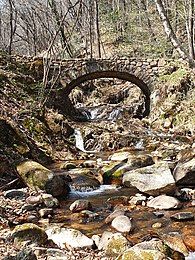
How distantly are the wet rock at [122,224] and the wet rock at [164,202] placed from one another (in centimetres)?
89

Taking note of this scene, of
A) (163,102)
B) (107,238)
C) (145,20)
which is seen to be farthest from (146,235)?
(145,20)

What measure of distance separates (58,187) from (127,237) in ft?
7.77

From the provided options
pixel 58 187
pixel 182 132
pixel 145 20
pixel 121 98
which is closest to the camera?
pixel 58 187

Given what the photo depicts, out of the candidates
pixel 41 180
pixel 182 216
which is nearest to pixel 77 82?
pixel 41 180

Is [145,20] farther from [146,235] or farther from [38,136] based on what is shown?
[146,235]

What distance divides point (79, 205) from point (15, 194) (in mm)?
1122

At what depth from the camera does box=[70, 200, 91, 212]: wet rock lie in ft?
20.9

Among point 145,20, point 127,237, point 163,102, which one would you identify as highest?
point 145,20

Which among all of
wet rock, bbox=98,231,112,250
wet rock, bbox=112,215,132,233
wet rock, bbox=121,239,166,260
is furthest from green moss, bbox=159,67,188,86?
wet rock, bbox=121,239,166,260

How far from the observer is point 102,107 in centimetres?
1973

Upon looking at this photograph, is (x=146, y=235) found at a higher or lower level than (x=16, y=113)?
lower

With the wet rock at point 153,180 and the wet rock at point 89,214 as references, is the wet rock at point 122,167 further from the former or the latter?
the wet rock at point 89,214

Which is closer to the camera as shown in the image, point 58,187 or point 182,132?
point 58,187

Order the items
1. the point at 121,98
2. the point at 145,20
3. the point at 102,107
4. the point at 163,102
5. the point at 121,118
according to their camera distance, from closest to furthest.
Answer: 1. the point at 163,102
2. the point at 121,118
3. the point at 102,107
4. the point at 121,98
5. the point at 145,20
